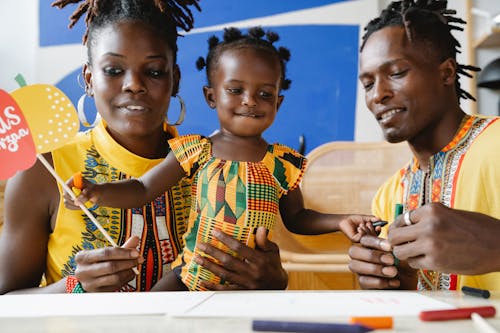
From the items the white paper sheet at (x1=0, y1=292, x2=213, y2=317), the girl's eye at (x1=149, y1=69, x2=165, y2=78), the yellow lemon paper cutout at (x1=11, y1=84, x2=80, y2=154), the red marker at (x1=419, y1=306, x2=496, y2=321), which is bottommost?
the white paper sheet at (x1=0, y1=292, x2=213, y2=317)

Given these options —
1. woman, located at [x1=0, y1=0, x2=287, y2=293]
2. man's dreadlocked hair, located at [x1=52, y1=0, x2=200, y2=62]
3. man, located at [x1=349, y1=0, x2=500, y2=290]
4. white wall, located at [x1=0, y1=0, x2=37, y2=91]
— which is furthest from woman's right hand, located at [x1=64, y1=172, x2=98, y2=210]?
white wall, located at [x1=0, y1=0, x2=37, y2=91]

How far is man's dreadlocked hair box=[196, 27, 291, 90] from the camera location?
1335 mm

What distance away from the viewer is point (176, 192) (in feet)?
4.29

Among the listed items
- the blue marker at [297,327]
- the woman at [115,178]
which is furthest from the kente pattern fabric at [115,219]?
the blue marker at [297,327]

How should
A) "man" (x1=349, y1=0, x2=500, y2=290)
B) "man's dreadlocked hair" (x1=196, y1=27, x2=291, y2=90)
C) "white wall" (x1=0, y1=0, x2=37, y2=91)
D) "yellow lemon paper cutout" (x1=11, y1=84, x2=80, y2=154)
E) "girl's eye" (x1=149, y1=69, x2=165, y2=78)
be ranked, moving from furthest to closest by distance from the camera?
"white wall" (x1=0, y1=0, x2=37, y2=91), "man's dreadlocked hair" (x1=196, y1=27, x2=291, y2=90), "girl's eye" (x1=149, y1=69, x2=165, y2=78), "man" (x1=349, y1=0, x2=500, y2=290), "yellow lemon paper cutout" (x1=11, y1=84, x2=80, y2=154)

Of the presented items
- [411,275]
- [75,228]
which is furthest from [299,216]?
[75,228]

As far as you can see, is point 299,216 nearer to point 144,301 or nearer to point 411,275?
point 411,275

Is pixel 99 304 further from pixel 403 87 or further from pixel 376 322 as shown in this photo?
pixel 403 87

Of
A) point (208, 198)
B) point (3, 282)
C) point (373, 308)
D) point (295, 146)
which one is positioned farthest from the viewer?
point (295, 146)

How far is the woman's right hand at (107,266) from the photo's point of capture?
927 mm

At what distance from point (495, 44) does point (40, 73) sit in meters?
2.60

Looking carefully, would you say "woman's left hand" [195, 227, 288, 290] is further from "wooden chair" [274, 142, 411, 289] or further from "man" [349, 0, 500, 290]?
"wooden chair" [274, 142, 411, 289]

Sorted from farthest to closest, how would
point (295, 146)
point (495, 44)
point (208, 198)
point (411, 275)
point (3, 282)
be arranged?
point (295, 146)
point (495, 44)
point (208, 198)
point (3, 282)
point (411, 275)

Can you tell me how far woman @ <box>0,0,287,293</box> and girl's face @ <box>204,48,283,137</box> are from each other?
0.48 feet
